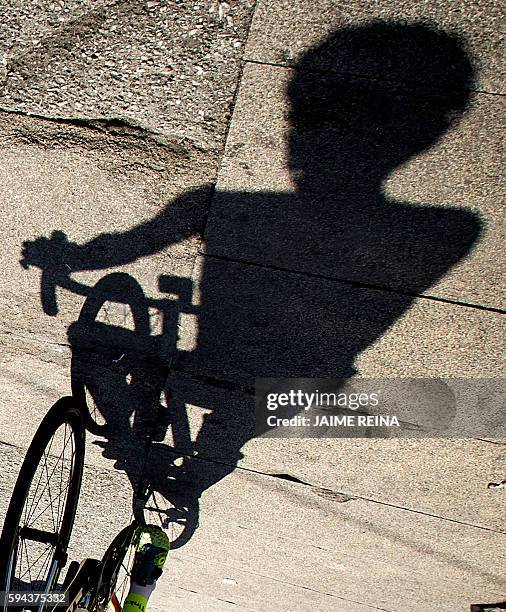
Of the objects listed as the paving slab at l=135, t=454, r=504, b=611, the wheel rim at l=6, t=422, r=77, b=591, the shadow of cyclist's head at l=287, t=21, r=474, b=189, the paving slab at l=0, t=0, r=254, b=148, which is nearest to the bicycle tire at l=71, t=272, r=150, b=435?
the wheel rim at l=6, t=422, r=77, b=591

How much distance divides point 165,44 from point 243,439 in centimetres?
250

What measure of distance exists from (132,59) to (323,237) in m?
1.55

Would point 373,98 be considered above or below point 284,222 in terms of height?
above

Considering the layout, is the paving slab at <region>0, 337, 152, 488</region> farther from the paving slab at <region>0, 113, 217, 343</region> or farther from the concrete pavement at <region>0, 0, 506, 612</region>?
the paving slab at <region>0, 113, 217, 343</region>

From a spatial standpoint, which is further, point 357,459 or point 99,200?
point 357,459

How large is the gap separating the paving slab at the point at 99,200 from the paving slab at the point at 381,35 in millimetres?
768

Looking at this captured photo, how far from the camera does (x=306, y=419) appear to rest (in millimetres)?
3600

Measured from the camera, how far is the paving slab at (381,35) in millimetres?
3002

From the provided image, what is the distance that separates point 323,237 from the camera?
329cm

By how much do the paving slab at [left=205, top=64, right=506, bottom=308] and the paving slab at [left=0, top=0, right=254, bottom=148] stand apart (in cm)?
21

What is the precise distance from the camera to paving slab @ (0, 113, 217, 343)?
3363 millimetres

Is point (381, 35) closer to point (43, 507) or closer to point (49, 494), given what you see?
point (49, 494)

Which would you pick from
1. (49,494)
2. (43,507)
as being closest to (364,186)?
(49,494)

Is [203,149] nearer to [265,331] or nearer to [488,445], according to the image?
[265,331]
